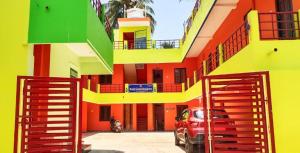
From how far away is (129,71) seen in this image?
31.5m

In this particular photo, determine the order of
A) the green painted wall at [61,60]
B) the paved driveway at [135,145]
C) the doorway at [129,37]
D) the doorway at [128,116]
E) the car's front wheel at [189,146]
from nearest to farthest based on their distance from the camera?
the green painted wall at [61,60]
the car's front wheel at [189,146]
the paved driveway at [135,145]
the doorway at [128,116]
the doorway at [129,37]

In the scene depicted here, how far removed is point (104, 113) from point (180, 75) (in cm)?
783

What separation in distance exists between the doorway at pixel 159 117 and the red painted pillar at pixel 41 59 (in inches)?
790

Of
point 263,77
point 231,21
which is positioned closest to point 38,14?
point 263,77

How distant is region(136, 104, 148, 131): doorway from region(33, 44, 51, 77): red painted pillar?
69.3 ft

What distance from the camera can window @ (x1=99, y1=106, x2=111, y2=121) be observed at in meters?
28.9

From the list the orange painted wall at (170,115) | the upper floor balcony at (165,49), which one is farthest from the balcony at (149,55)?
the orange painted wall at (170,115)

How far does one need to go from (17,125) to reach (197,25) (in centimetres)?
1194

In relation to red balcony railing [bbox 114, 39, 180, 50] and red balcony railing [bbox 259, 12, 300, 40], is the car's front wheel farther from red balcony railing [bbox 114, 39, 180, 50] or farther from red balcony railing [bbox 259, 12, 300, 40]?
red balcony railing [bbox 114, 39, 180, 50]

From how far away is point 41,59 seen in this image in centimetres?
879

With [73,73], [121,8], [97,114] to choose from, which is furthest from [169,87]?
[73,73]

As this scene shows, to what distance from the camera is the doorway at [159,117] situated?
2902 centimetres

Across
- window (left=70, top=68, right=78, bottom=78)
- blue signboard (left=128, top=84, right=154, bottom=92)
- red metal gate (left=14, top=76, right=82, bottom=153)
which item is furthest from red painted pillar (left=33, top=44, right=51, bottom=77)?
blue signboard (left=128, top=84, right=154, bottom=92)

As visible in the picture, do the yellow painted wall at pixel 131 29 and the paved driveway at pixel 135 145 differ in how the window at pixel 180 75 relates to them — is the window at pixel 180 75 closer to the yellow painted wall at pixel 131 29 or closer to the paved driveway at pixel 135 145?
the yellow painted wall at pixel 131 29
